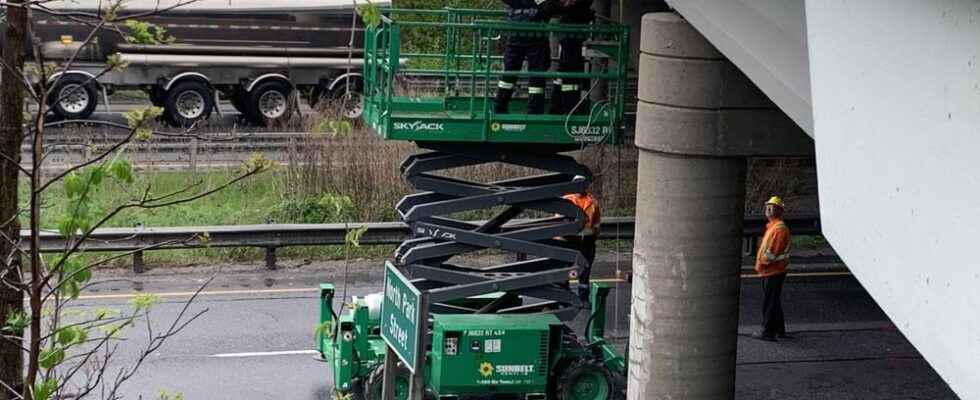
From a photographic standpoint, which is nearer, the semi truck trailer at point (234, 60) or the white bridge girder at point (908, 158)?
the white bridge girder at point (908, 158)

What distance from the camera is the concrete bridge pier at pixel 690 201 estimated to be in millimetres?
9688

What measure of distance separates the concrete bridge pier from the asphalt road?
92.7 inches

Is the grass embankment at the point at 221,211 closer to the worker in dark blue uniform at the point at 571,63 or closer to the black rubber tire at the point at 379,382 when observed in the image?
the worker in dark blue uniform at the point at 571,63

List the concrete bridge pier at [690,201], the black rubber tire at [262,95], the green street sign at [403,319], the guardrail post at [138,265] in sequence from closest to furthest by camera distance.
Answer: the green street sign at [403,319] → the concrete bridge pier at [690,201] → the guardrail post at [138,265] → the black rubber tire at [262,95]

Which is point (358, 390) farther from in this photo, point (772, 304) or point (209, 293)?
point (772, 304)

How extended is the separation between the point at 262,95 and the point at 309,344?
1472 cm

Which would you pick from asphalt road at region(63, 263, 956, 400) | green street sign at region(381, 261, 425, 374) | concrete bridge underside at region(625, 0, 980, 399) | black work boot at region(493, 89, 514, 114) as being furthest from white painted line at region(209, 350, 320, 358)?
concrete bridge underside at region(625, 0, 980, 399)

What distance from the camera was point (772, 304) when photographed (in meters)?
14.0

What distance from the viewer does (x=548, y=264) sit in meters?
11.6

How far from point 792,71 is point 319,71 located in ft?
68.2

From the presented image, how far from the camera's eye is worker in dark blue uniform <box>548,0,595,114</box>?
11.3 meters

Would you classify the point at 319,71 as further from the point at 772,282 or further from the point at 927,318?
the point at 927,318

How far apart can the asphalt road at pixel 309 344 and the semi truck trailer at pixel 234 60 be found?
10.6m

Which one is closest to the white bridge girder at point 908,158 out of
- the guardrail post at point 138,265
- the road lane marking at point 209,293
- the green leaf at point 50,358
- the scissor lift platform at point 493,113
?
the green leaf at point 50,358
